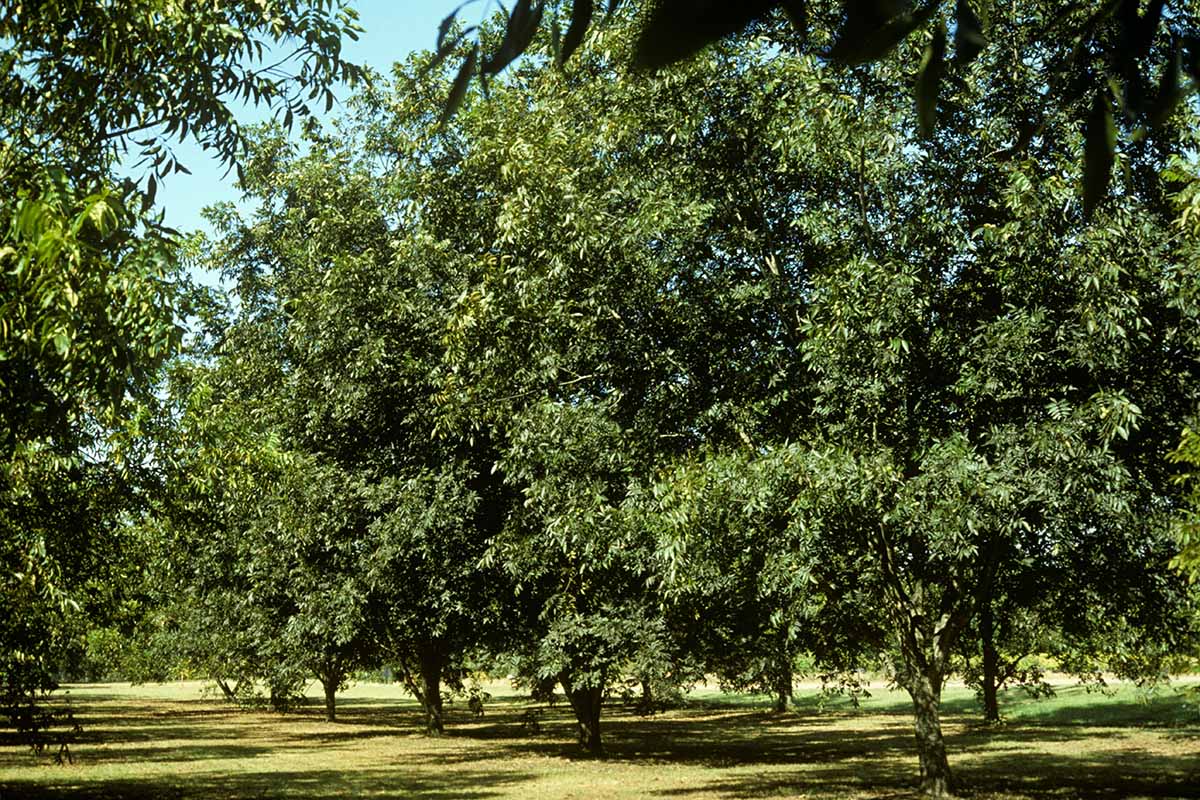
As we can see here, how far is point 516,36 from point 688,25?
0.35 m

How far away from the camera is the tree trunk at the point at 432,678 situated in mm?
27484

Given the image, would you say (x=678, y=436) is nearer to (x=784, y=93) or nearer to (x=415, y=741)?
(x=784, y=93)

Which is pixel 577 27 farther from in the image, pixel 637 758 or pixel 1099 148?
pixel 637 758

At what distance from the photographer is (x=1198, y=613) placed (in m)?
15.8

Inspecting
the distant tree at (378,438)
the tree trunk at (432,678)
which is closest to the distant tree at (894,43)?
the distant tree at (378,438)

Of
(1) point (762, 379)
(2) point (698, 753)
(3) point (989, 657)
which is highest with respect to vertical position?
A: (1) point (762, 379)

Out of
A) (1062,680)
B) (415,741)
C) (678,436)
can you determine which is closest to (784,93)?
(678,436)

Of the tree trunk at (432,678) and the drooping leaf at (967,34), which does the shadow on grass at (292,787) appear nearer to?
the tree trunk at (432,678)

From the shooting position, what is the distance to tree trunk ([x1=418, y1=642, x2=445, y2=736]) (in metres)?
27.5

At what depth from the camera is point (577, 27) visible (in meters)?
1.63

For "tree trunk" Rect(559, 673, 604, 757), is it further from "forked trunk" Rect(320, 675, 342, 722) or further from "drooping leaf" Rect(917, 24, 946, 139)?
"drooping leaf" Rect(917, 24, 946, 139)

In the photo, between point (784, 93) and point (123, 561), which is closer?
point (784, 93)

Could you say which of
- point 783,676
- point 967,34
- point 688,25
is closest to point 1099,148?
point 967,34

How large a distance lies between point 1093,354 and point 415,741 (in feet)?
89.3
